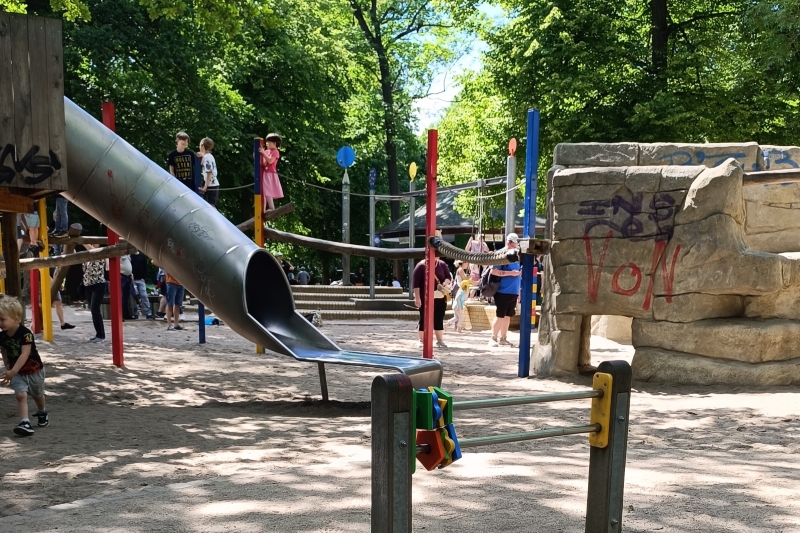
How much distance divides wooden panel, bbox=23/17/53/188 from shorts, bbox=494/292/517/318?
7.39 meters

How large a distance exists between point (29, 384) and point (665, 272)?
249 inches

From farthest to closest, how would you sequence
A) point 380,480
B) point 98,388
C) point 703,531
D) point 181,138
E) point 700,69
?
point 700,69, point 181,138, point 98,388, point 703,531, point 380,480

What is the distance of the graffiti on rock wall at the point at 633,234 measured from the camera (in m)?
9.41

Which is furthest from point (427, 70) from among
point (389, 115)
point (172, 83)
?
point (172, 83)

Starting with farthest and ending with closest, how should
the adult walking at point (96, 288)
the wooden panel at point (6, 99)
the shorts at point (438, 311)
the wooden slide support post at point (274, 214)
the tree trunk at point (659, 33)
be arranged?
the tree trunk at point (659, 33) < the shorts at point (438, 311) < the adult walking at point (96, 288) < the wooden slide support post at point (274, 214) < the wooden panel at point (6, 99)

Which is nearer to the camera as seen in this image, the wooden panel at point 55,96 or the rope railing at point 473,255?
the wooden panel at point 55,96

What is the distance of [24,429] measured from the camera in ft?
20.6

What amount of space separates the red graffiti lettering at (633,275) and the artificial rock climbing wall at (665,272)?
0.04 ft

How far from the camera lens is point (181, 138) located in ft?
37.9

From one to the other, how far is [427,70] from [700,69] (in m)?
18.4

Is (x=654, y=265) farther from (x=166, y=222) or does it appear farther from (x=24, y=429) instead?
(x=24, y=429)

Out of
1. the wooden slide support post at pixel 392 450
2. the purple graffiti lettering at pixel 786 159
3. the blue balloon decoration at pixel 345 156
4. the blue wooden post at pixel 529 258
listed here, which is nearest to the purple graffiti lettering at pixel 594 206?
the blue wooden post at pixel 529 258

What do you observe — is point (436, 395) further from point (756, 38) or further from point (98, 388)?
point (756, 38)

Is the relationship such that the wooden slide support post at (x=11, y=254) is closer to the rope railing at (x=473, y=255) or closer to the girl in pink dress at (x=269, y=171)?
the girl in pink dress at (x=269, y=171)
